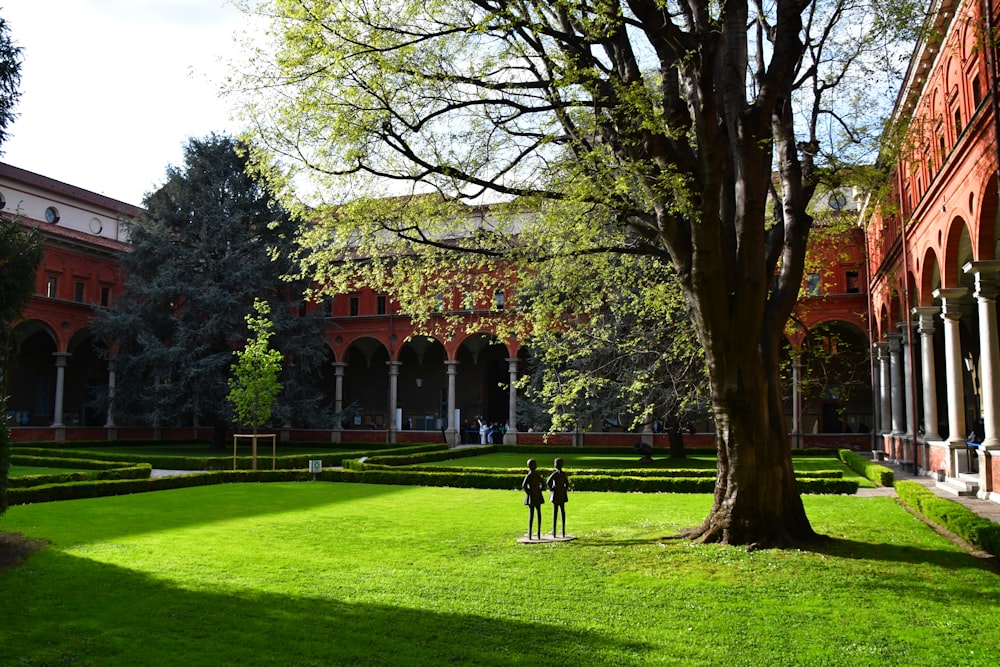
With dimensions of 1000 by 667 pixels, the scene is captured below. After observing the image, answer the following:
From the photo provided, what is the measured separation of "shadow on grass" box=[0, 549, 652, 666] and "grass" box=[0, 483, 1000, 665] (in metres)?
0.02

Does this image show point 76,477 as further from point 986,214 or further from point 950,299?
point 950,299

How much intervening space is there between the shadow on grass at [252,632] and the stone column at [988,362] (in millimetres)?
11592

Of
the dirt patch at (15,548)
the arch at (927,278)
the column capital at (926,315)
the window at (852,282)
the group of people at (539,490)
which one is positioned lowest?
the dirt patch at (15,548)

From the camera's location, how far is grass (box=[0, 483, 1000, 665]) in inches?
233

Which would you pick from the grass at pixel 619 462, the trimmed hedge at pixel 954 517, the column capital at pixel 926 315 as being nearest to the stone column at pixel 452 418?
the grass at pixel 619 462

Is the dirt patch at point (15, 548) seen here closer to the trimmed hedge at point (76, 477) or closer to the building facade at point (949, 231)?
the trimmed hedge at point (76, 477)

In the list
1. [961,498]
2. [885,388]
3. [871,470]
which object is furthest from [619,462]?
[961,498]

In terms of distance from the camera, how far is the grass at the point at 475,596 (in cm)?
591

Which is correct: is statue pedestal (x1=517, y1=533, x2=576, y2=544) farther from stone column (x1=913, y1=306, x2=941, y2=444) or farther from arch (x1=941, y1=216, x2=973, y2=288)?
stone column (x1=913, y1=306, x2=941, y2=444)

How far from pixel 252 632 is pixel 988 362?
14224 mm

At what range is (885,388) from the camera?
2866 cm

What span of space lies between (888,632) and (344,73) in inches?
338

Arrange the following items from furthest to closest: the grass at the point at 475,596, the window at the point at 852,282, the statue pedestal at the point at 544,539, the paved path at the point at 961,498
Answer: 1. the window at the point at 852,282
2. the paved path at the point at 961,498
3. the statue pedestal at the point at 544,539
4. the grass at the point at 475,596

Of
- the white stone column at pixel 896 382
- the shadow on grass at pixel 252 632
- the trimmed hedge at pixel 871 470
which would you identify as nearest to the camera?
the shadow on grass at pixel 252 632
